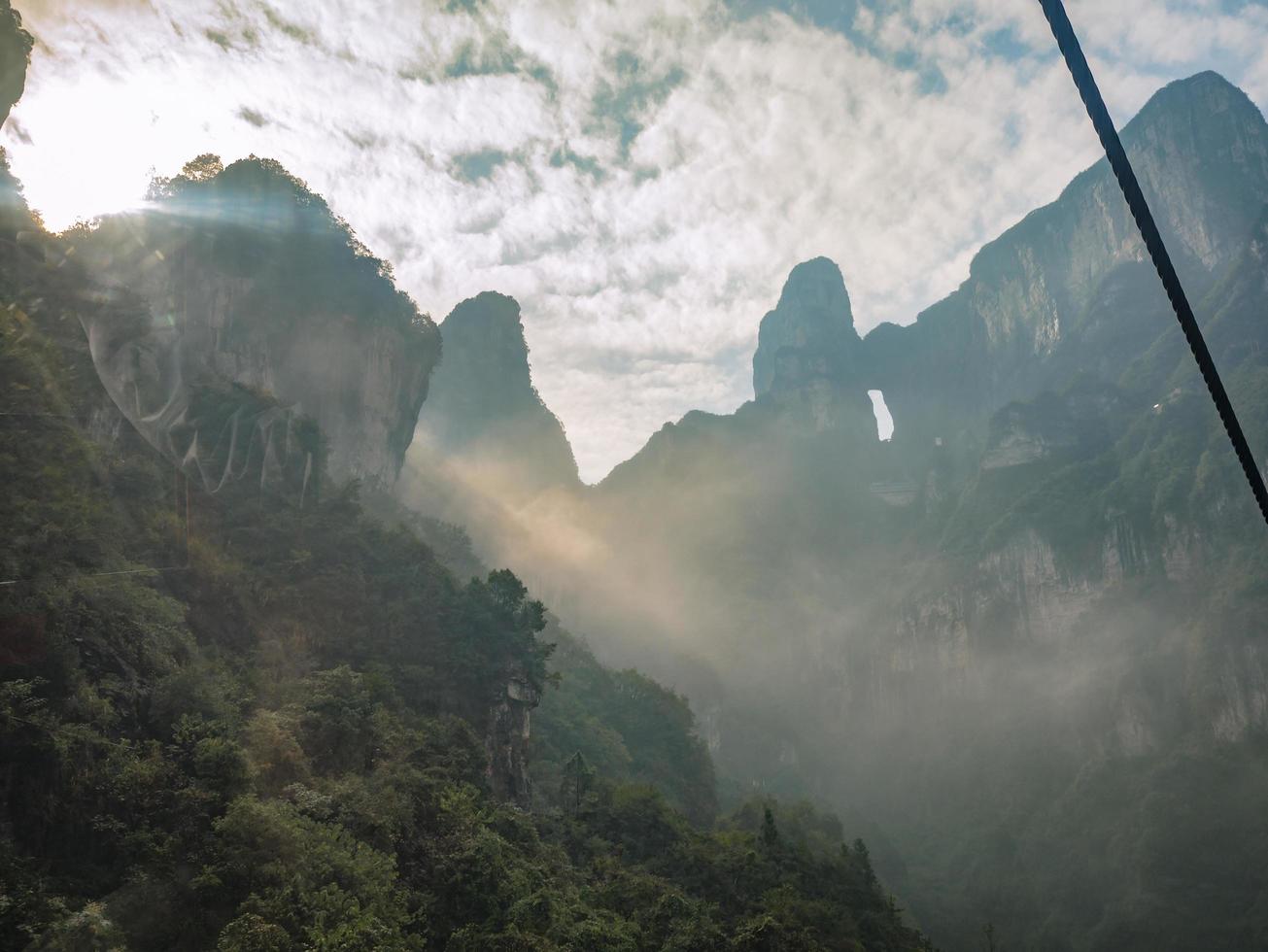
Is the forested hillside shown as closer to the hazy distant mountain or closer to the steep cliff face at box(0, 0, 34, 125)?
the steep cliff face at box(0, 0, 34, 125)

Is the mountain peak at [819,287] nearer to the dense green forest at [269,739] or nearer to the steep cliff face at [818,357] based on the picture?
the steep cliff face at [818,357]

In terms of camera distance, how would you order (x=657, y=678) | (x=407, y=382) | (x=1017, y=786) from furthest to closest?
(x=657, y=678), (x=1017, y=786), (x=407, y=382)

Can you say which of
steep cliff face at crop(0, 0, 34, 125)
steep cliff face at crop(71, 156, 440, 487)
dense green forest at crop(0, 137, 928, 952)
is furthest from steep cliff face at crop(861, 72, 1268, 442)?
steep cliff face at crop(0, 0, 34, 125)

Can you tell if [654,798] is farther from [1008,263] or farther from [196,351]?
[1008,263]

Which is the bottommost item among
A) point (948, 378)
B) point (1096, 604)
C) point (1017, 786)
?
point (1017, 786)

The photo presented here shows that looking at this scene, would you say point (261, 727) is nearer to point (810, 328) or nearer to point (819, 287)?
point (810, 328)

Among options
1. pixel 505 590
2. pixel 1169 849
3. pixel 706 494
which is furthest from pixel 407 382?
pixel 706 494

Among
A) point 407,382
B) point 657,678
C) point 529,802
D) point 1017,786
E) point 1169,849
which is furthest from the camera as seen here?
point 657,678
